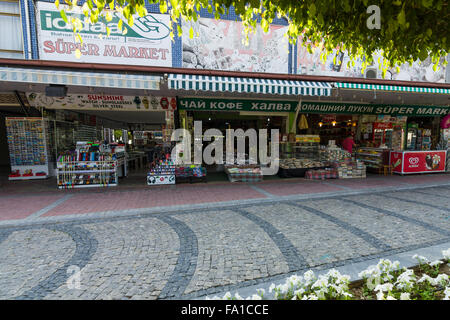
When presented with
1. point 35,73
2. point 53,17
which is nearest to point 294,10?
point 35,73

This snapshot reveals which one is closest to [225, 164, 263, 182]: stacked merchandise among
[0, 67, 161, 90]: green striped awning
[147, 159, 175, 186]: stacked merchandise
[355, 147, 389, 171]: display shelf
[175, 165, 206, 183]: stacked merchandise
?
[175, 165, 206, 183]: stacked merchandise

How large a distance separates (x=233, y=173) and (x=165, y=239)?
5.08m

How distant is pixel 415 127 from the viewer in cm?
1344

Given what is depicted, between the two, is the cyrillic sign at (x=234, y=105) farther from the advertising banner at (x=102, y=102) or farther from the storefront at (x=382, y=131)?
the storefront at (x=382, y=131)

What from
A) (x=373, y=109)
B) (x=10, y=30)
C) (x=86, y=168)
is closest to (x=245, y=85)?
(x=86, y=168)

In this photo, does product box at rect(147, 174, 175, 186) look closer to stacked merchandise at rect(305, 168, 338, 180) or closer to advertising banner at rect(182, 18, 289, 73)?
advertising banner at rect(182, 18, 289, 73)

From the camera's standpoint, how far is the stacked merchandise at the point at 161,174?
805 cm

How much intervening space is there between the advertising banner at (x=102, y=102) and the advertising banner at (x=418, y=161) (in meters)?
9.88

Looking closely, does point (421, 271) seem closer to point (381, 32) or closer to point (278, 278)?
point (278, 278)

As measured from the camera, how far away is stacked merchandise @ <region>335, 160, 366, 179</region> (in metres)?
9.35

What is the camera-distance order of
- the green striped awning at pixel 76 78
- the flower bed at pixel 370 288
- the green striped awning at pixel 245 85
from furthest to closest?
the green striped awning at pixel 245 85
the green striped awning at pixel 76 78
the flower bed at pixel 370 288

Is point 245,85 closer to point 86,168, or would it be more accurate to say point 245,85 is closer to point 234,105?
point 234,105

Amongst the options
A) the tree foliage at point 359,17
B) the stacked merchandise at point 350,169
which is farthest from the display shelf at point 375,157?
the tree foliage at point 359,17
